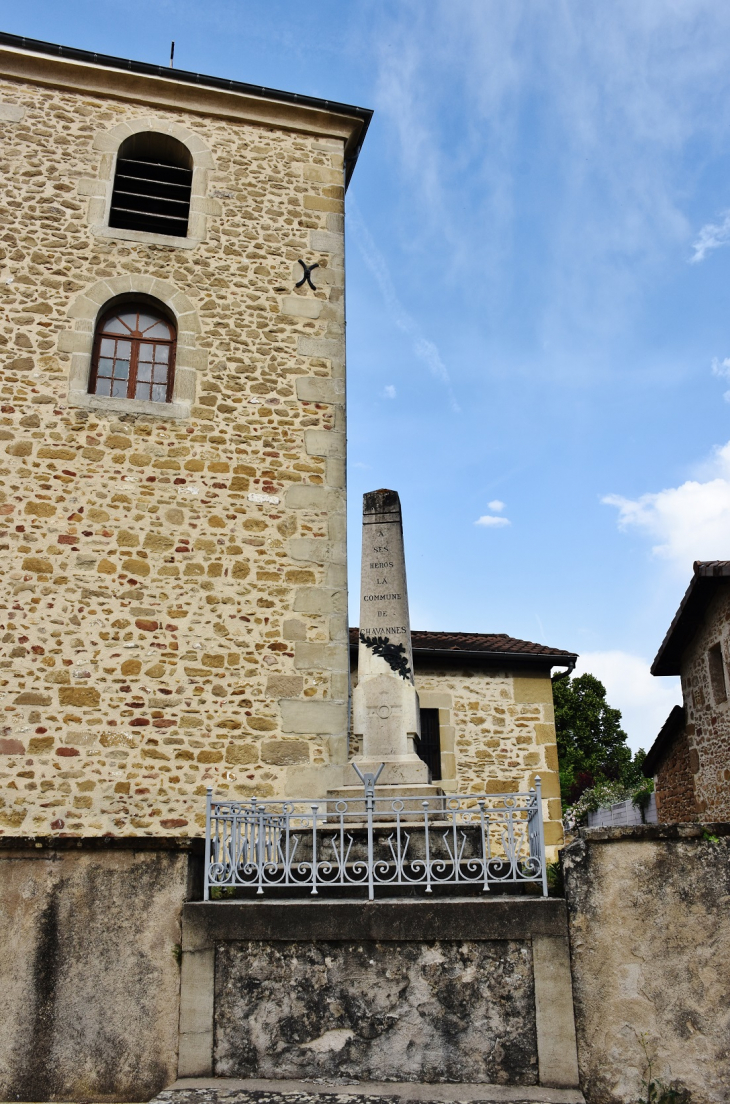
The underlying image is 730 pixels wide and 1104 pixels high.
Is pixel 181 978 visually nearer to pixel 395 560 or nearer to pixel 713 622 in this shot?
pixel 395 560

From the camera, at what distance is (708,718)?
1227 centimetres

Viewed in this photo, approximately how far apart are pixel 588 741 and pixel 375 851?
31931 mm

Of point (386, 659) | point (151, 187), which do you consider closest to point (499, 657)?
point (386, 659)

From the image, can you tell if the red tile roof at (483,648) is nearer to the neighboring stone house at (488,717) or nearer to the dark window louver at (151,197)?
the neighboring stone house at (488,717)

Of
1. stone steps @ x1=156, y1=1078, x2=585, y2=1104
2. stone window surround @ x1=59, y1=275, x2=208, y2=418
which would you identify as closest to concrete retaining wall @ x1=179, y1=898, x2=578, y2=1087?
stone steps @ x1=156, y1=1078, x2=585, y2=1104

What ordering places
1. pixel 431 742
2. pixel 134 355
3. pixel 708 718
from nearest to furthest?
pixel 134 355
pixel 431 742
pixel 708 718

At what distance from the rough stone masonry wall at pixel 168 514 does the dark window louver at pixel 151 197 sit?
14.8 inches

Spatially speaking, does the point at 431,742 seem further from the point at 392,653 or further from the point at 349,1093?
the point at 349,1093

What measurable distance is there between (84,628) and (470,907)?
4.71 m

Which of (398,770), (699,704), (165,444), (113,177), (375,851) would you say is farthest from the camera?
(699,704)

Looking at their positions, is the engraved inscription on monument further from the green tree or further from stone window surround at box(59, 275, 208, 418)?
the green tree

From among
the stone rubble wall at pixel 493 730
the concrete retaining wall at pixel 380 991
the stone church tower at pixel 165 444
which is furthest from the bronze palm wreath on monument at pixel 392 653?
the stone rubble wall at pixel 493 730

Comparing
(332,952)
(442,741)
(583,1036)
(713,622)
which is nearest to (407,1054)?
(332,952)

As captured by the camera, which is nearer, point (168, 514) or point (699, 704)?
point (168, 514)
